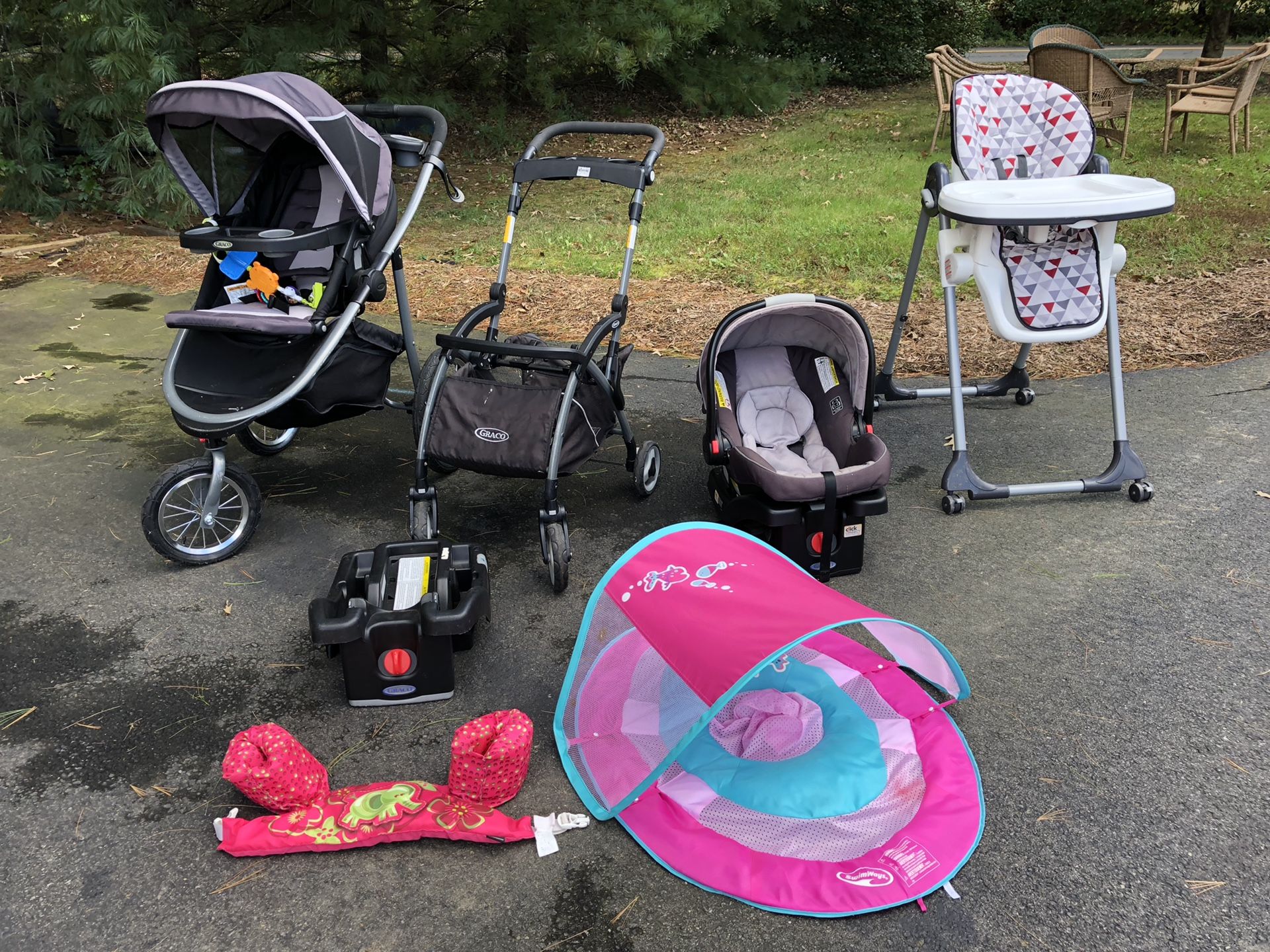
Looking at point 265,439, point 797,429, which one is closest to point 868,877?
point 797,429

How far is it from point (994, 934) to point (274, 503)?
119 inches

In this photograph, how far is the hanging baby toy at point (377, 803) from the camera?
229 cm

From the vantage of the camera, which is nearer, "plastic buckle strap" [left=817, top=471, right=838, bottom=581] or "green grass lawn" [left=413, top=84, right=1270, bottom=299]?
"plastic buckle strap" [left=817, top=471, right=838, bottom=581]

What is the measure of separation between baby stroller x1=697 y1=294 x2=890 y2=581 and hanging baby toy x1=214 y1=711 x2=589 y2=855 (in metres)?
→ 1.28

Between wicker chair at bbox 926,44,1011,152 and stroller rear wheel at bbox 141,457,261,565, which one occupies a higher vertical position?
wicker chair at bbox 926,44,1011,152

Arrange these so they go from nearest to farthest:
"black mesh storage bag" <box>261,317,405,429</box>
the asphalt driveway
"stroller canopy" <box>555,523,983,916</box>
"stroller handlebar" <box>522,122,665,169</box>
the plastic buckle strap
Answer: the asphalt driveway
"stroller canopy" <box>555,523,983,916</box>
the plastic buckle strap
"black mesh storage bag" <box>261,317,405,429</box>
"stroller handlebar" <box>522,122,665,169</box>

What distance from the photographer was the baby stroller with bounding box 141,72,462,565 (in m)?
3.41

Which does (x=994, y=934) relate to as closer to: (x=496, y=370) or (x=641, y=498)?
(x=641, y=498)

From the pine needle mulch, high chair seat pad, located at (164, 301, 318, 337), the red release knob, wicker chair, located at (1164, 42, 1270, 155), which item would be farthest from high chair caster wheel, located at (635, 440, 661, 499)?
wicker chair, located at (1164, 42, 1270, 155)

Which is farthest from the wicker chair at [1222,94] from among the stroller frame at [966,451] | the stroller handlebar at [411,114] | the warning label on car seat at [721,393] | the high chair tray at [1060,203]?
the stroller handlebar at [411,114]

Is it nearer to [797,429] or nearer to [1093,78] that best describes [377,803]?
[797,429]

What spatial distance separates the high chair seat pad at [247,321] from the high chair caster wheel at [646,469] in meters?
1.30

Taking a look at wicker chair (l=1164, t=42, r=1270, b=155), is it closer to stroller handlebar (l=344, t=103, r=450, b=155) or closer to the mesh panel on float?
stroller handlebar (l=344, t=103, r=450, b=155)

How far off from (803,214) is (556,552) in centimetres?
572
